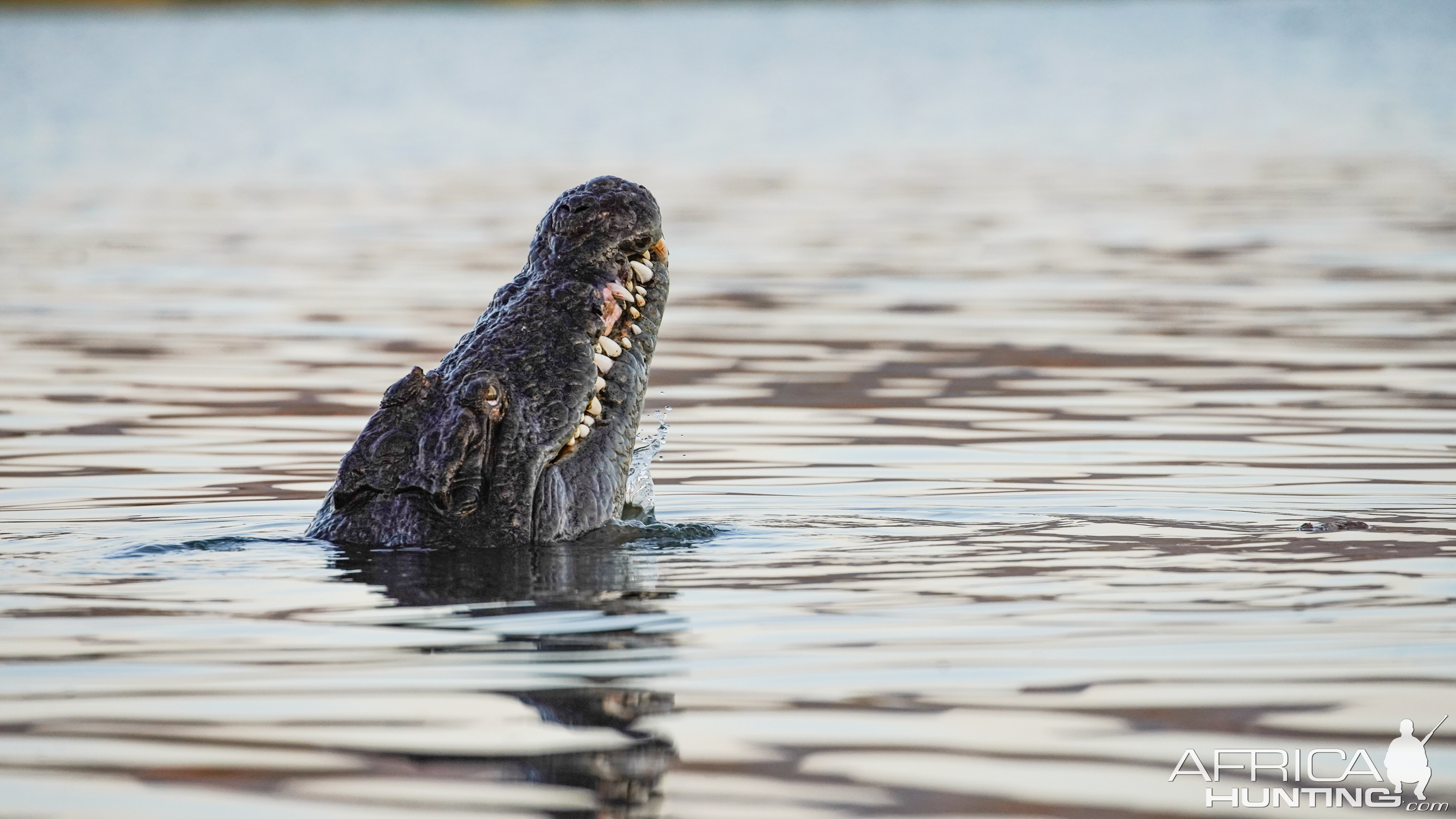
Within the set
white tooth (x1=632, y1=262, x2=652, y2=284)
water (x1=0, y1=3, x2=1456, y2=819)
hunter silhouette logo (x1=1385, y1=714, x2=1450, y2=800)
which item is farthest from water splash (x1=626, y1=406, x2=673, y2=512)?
hunter silhouette logo (x1=1385, y1=714, x2=1450, y2=800)

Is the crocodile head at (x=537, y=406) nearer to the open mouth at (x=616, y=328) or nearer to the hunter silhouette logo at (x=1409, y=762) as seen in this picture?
the open mouth at (x=616, y=328)

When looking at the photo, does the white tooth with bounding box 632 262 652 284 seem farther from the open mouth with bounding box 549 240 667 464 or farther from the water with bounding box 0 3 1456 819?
the water with bounding box 0 3 1456 819

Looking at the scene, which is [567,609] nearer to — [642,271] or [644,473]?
[642,271]

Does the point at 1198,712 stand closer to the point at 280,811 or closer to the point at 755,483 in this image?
the point at 280,811

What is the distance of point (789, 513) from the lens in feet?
29.9

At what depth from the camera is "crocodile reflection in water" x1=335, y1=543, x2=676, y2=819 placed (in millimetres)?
5316

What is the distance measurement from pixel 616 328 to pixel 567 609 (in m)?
1.10

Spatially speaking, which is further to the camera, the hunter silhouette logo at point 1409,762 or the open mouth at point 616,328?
the open mouth at point 616,328

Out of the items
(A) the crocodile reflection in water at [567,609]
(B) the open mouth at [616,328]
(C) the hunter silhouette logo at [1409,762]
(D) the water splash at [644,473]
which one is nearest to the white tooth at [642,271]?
(B) the open mouth at [616,328]

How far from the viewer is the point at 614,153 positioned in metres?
35.6

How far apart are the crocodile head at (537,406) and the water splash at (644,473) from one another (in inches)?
20.4

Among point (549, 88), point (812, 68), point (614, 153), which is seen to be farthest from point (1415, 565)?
point (812, 68)

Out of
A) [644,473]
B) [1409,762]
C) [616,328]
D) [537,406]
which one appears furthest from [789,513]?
[1409,762]

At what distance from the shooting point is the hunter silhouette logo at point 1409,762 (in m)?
5.30
